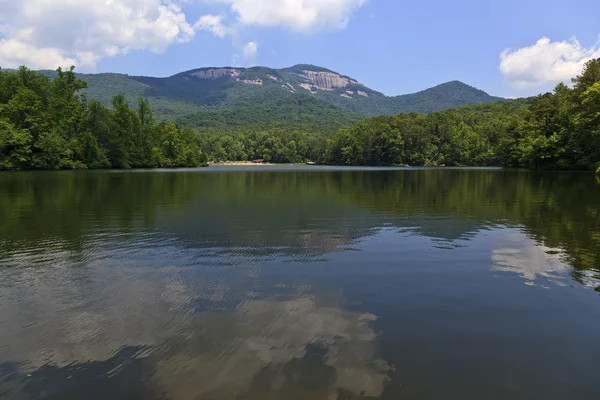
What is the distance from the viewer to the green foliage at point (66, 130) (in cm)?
7694

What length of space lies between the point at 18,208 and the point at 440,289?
76.0 feet

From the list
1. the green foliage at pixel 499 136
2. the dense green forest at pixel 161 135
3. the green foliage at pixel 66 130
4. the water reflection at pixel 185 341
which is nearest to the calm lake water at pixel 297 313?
the water reflection at pixel 185 341

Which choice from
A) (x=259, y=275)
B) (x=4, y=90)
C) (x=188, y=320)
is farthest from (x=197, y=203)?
(x=4, y=90)

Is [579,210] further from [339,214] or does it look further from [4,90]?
[4,90]

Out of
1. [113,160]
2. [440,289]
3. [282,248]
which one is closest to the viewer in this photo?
[440,289]

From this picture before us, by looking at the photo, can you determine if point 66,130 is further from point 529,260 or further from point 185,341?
point 529,260

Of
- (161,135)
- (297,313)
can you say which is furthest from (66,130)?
(297,313)

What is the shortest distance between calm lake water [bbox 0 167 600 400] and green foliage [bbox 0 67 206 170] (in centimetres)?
7353

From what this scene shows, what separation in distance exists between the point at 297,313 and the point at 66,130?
101759 mm

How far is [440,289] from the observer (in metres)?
9.22

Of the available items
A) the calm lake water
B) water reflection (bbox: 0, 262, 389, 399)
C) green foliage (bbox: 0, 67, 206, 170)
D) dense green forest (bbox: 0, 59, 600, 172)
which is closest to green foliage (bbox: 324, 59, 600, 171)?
dense green forest (bbox: 0, 59, 600, 172)

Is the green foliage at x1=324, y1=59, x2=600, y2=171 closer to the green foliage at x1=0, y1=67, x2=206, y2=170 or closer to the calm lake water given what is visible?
the calm lake water

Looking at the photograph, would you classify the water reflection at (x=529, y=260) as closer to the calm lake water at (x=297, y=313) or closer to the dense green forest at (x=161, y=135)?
the calm lake water at (x=297, y=313)

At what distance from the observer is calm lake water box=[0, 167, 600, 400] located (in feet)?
17.9
